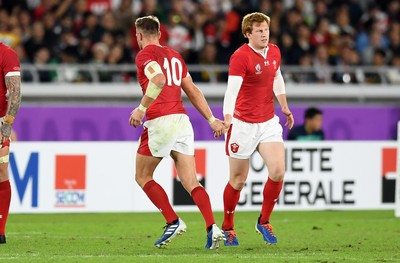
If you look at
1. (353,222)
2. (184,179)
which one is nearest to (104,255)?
(184,179)

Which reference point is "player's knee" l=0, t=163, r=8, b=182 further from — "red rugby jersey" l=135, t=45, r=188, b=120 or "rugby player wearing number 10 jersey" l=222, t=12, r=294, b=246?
"rugby player wearing number 10 jersey" l=222, t=12, r=294, b=246

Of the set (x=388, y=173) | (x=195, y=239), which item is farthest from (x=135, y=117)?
(x=388, y=173)

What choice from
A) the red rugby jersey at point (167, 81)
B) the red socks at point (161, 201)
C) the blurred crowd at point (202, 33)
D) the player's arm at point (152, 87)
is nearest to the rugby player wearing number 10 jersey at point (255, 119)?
the red rugby jersey at point (167, 81)

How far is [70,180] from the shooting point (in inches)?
608

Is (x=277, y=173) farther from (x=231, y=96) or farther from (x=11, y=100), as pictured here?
(x=11, y=100)

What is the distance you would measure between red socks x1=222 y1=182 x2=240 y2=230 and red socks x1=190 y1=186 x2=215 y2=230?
1.05 metres

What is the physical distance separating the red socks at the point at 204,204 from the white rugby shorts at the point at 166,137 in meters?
0.37

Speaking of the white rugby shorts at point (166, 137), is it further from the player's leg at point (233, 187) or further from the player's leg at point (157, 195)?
the player's leg at point (233, 187)

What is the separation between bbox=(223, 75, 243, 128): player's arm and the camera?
10672 millimetres

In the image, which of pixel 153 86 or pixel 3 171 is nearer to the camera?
pixel 153 86

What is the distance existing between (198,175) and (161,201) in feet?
18.2

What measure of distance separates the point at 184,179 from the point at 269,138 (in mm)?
1183

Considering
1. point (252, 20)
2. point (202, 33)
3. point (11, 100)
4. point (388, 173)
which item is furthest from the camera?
point (202, 33)

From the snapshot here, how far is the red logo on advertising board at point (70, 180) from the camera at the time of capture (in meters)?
15.4
